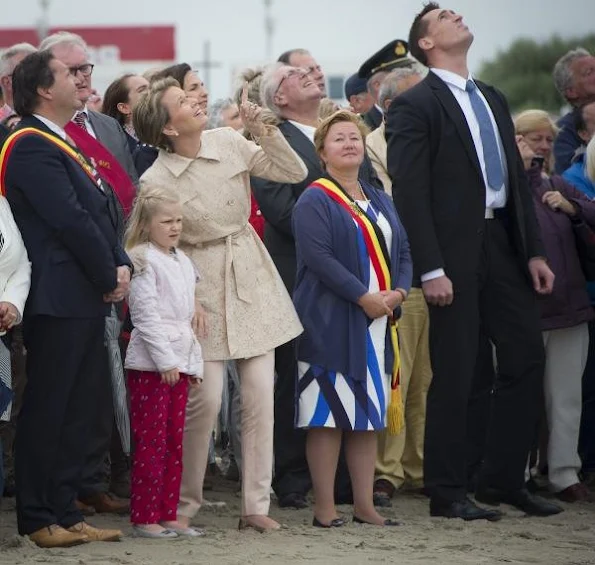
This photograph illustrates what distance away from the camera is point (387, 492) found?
→ 8.76 m

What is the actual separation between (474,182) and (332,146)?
0.70 m

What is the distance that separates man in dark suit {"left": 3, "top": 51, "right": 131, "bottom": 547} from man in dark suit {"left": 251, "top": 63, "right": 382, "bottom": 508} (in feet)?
4.95

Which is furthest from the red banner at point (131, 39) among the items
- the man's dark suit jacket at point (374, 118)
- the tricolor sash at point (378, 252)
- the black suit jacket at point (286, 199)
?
the tricolor sash at point (378, 252)

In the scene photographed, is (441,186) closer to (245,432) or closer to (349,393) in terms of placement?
(349,393)

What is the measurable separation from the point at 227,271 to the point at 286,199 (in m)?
0.96

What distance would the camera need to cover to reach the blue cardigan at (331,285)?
7.68 meters

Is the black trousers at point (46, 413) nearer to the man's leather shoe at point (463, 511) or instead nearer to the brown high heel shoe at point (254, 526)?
the brown high heel shoe at point (254, 526)

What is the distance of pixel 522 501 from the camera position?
8.31 meters

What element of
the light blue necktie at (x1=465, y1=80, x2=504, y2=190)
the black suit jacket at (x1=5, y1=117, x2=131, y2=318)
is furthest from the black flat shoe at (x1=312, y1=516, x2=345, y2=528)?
the light blue necktie at (x1=465, y1=80, x2=504, y2=190)

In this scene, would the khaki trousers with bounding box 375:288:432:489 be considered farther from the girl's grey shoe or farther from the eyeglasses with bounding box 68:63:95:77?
the eyeglasses with bounding box 68:63:95:77

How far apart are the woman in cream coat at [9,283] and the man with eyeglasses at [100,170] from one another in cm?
78

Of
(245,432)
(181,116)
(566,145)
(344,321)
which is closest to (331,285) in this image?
(344,321)

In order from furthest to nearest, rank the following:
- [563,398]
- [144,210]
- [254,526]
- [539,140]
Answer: [539,140] → [563,398] → [254,526] → [144,210]

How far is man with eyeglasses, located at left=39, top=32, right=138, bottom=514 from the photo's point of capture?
793cm
